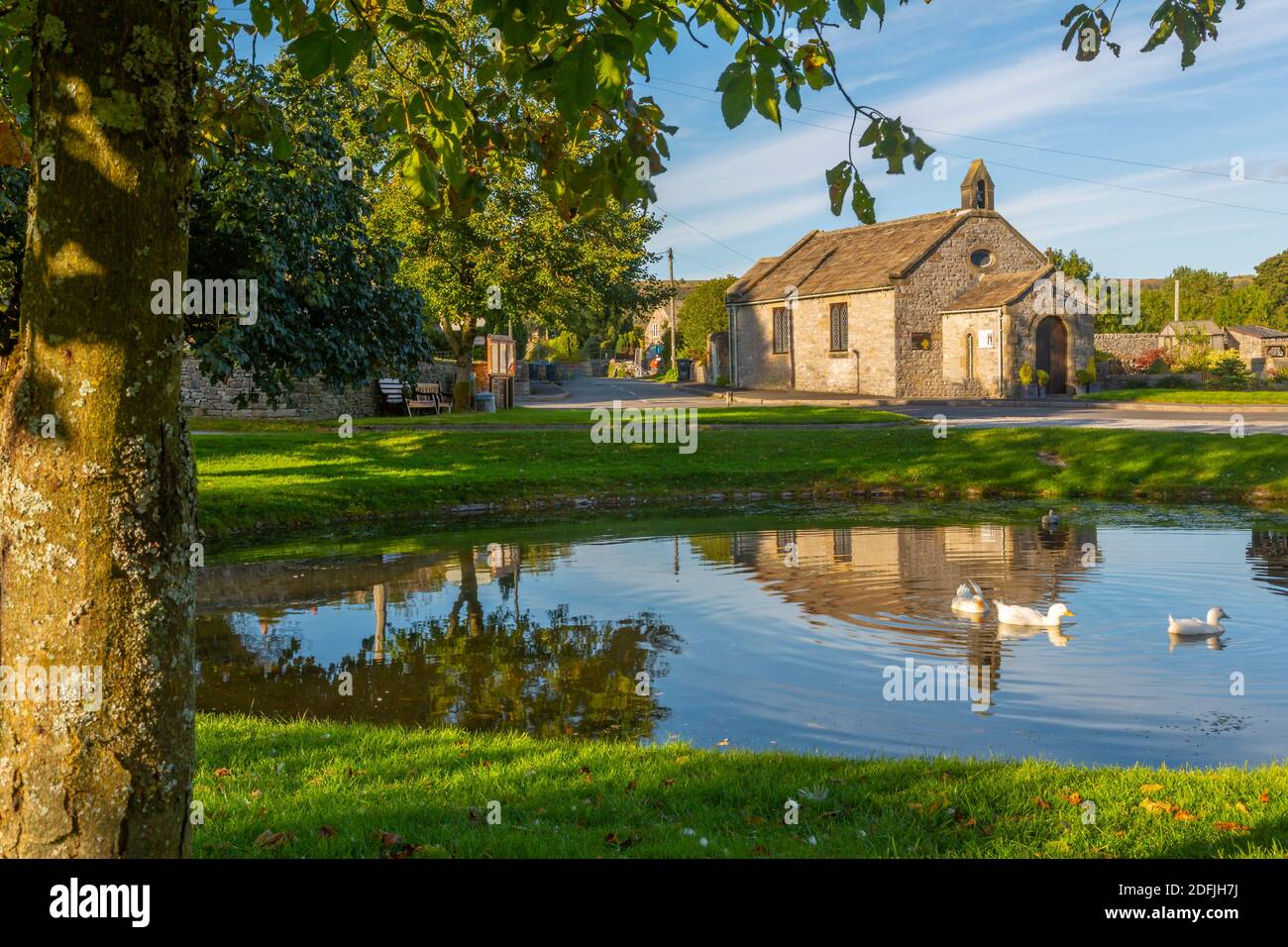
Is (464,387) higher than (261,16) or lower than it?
lower

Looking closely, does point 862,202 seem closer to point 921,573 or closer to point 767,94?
point 767,94

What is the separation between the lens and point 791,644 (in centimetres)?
1135

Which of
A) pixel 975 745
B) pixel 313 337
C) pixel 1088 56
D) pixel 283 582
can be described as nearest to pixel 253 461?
pixel 313 337

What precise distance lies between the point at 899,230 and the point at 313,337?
41.1 m

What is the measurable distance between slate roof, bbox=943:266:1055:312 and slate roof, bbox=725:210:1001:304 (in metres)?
2.96

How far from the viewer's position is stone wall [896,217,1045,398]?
53.2 meters

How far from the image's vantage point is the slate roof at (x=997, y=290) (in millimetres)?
50531

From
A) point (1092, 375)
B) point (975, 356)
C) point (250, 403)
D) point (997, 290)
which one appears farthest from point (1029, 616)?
point (1092, 375)

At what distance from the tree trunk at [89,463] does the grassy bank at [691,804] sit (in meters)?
1.50

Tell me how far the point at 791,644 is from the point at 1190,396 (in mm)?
40512

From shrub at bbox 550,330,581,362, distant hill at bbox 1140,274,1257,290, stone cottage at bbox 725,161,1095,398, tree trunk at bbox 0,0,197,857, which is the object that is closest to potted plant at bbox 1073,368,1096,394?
stone cottage at bbox 725,161,1095,398

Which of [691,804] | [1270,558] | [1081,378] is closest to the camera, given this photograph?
[691,804]

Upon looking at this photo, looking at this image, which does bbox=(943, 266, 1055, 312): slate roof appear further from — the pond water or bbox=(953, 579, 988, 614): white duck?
bbox=(953, 579, 988, 614): white duck

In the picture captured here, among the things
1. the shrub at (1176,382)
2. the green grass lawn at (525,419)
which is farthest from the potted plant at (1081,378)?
the green grass lawn at (525,419)
